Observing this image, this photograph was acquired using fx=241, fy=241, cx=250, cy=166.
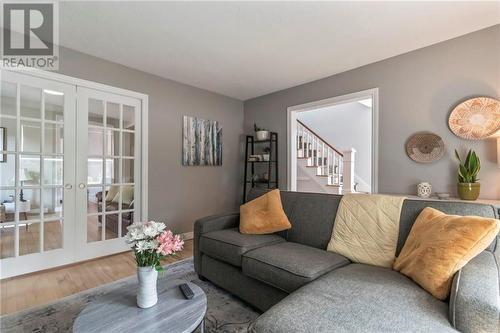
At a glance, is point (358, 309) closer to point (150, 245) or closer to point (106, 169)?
point (150, 245)

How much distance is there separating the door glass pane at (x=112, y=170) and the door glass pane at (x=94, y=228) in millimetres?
456

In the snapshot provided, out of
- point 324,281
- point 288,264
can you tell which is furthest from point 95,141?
point 324,281

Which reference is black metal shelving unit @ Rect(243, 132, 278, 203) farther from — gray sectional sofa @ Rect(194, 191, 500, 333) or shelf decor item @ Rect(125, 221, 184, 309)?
shelf decor item @ Rect(125, 221, 184, 309)

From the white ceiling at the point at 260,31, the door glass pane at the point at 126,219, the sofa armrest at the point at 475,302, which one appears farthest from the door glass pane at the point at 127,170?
the sofa armrest at the point at 475,302

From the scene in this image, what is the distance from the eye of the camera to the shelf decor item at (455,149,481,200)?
2250 mm

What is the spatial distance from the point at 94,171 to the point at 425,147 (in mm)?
3866

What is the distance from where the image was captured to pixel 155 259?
1.30 meters

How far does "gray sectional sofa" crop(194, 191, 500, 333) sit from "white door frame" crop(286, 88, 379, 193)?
126 centimetres

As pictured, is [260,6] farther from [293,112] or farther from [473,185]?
[473,185]

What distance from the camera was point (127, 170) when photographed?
3.24m

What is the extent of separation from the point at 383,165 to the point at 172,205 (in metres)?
2.95

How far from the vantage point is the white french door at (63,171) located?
2418 mm

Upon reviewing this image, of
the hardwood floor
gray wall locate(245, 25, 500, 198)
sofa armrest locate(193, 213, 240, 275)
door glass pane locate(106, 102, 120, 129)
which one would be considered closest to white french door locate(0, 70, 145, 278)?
door glass pane locate(106, 102, 120, 129)

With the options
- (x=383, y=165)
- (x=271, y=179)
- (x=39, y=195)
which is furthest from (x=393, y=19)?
(x=39, y=195)
